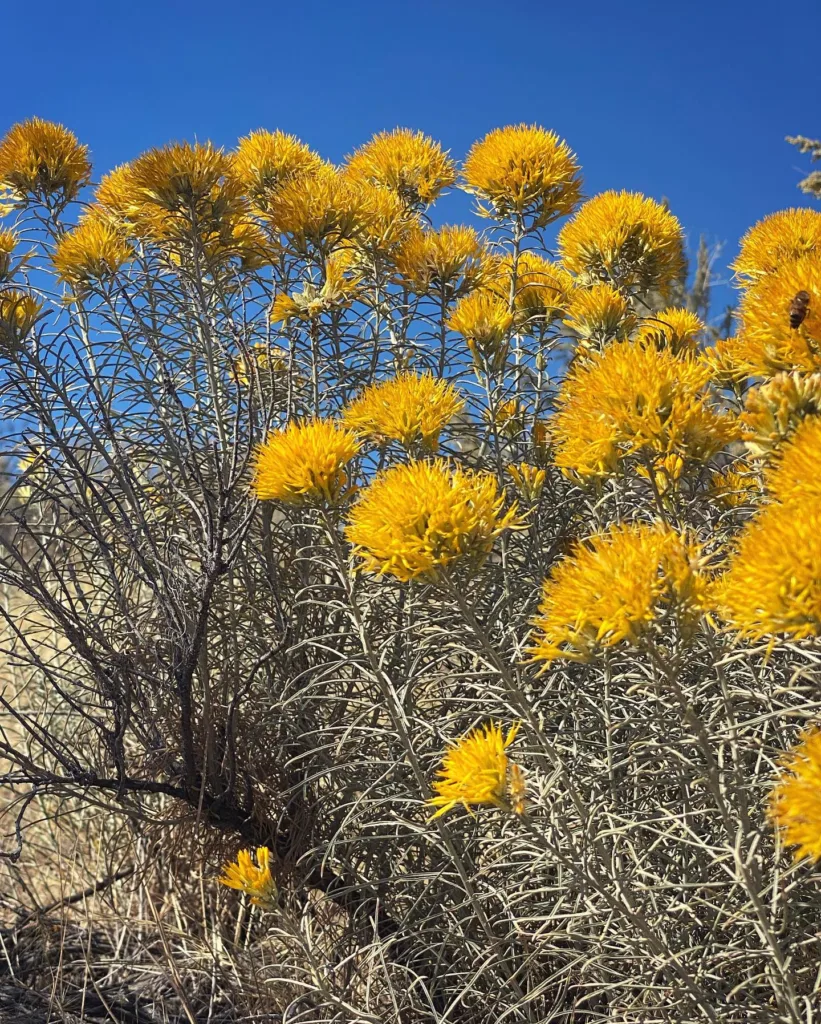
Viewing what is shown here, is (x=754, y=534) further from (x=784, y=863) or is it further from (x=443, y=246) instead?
(x=443, y=246)

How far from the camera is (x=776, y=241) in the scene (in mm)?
2395

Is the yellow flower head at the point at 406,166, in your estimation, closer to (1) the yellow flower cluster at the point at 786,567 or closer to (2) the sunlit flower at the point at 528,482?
(2) the sunlit flower at the point at 528,482

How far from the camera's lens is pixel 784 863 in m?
1.82

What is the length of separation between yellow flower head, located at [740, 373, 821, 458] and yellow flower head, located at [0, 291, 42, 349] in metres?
2.09

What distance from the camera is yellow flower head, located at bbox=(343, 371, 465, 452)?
196 cm

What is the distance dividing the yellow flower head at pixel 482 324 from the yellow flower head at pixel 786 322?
0.78m

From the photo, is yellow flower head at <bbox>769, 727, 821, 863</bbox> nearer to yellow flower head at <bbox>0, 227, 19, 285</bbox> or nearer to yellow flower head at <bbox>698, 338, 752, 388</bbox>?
yellow flower head at <bbox>698, 338, 752, 388</bbox>

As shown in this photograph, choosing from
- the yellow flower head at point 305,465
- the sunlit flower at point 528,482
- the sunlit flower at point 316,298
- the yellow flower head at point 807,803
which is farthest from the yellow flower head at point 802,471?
the sunlit flower at point 316,298

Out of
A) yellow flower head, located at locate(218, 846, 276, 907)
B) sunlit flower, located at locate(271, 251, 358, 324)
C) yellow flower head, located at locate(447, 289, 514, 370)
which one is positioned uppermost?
sunlit flower, located at locate(271, 251, 358, 324)

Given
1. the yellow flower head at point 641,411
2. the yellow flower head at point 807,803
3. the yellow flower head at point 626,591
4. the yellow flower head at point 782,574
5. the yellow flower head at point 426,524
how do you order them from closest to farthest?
the yellow flower head at point 807,803 → the yellow flower head at point 782,574 → the yellow flower head at point 626,591 → the yellow flower head at point 426,524 → the yellow flower head at point 641,411

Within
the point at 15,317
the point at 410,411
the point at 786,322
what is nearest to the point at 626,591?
the point at 786,322

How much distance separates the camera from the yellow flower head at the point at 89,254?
8.93ft

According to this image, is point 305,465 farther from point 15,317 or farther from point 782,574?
point 15,317

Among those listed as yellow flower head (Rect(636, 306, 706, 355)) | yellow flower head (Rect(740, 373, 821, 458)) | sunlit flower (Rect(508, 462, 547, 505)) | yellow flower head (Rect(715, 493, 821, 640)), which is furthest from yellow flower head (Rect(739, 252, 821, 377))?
yellow flower head (Rect(636, 306, 706, 355))
